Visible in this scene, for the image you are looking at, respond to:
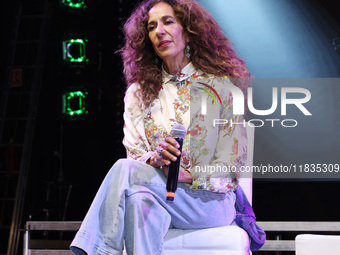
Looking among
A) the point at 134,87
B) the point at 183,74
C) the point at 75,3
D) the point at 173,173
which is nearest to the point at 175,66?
the point at 183,74

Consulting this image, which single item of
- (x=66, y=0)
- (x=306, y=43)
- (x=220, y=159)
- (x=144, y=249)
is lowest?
(x=144, y=249)

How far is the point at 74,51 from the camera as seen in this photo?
422 centimetres

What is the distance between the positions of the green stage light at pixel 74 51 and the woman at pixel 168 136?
199 cm

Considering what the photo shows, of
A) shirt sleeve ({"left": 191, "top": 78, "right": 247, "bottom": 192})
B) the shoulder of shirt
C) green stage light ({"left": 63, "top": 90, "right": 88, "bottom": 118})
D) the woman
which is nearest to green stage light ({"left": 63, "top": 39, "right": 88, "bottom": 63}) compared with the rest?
green stage light ({"left": 63, "top": 90, "right": 88, "bottom": 118})

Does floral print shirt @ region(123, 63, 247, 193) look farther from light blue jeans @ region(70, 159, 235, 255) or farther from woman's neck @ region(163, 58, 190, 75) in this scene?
light blue jeans @ region(70, 159, 235, 255)

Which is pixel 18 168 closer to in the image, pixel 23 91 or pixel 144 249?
pixel 23 91

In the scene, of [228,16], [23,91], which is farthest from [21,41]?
[228,16]

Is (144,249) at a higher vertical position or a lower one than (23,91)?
lower

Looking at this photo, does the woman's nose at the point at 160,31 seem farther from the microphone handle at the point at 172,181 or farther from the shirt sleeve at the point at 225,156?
the microphone handle at the point at 172,181

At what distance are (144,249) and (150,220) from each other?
0.09 meters

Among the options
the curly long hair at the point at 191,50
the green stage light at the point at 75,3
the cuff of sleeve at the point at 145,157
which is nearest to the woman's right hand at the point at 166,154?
the cuff of sleeve at the point at 145,157

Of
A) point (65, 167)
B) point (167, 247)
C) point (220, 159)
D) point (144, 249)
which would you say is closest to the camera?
point (144, 249)

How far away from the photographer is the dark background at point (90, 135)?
3355 mm

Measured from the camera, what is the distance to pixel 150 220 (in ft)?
5.37
